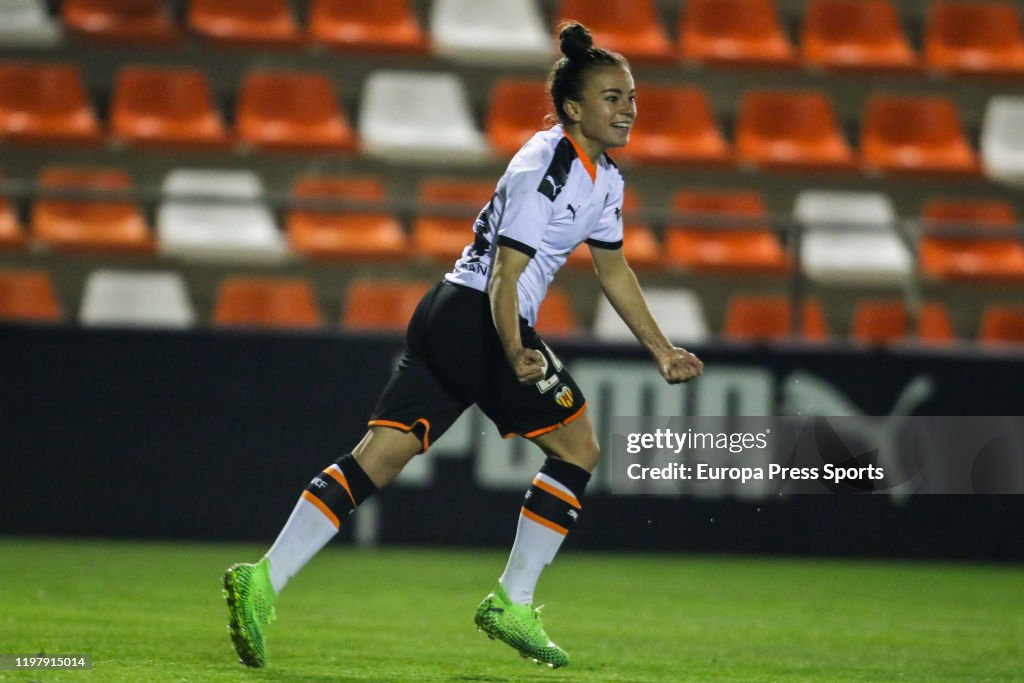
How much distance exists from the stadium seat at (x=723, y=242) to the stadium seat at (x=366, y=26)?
2665 mm

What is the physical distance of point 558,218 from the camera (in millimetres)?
4480

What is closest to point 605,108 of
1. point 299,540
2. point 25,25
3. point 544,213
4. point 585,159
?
point 585,159

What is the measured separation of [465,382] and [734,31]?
887 cm

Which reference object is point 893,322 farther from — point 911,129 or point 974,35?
point 974,35

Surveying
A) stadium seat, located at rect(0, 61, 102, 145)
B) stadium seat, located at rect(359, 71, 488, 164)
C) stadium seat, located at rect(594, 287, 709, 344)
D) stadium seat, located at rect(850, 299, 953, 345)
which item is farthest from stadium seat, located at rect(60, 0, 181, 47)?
stadium seat, located at rect(850, 299, 953, 345)

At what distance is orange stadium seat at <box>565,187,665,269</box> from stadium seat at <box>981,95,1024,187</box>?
3.28 metres

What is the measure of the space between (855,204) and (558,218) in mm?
7961

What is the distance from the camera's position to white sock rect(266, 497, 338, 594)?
4.43 metres

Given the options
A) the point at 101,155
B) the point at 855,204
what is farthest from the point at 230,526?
the point at 855,204

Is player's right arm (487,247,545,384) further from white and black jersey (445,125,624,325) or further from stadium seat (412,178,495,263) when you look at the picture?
stadium seat (412,178,495,263)

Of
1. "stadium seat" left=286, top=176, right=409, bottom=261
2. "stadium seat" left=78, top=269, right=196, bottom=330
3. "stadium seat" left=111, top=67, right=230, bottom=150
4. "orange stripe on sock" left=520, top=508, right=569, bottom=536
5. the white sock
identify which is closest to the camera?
the white sock

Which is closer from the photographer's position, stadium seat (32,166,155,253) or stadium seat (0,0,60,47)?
stadium seat (32,166,155,253)

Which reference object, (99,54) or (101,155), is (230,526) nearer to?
(101,155)

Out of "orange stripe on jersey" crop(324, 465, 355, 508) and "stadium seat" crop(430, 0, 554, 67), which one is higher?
"stadium seat" crop(430, 0, 554, 67)
